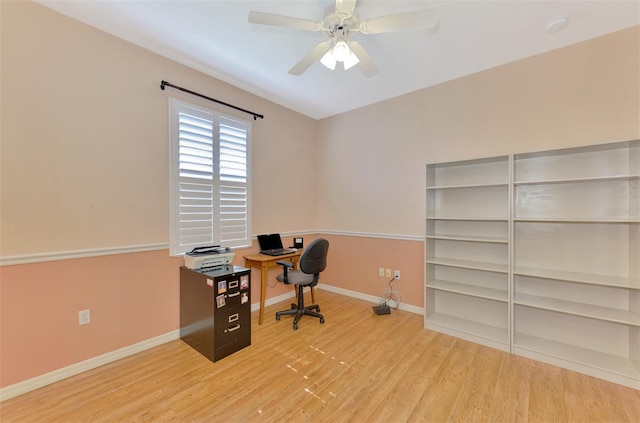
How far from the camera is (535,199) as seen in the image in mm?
2588

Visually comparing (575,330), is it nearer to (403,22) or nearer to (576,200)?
(576,200)

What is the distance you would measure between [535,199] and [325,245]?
2.22m

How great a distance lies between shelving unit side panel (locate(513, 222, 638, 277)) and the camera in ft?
7.35

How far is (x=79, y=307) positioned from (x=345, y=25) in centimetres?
313

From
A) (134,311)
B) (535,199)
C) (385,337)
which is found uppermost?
(535,199)

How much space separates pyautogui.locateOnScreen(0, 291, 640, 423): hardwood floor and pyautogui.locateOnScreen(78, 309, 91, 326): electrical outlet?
1.35 feet

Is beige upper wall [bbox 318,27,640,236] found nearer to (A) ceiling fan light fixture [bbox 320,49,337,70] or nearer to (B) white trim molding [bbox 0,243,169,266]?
(A) ceiling fan light fixture [bbox 320,49,337,70]

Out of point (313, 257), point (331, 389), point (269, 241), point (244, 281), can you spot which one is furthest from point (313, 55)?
point (331, 389)

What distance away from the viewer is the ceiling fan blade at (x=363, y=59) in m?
2.02

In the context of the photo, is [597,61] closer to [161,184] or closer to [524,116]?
[524,116]

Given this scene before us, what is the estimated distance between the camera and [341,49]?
A: 194cm

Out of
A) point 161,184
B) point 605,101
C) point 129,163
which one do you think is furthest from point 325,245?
point 605,101

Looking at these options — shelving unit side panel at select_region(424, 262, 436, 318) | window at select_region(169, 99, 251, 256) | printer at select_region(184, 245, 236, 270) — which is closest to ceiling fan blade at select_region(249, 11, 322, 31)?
window at select_region(169, 99, 251, 256)

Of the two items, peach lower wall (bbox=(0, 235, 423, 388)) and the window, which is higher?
the window
